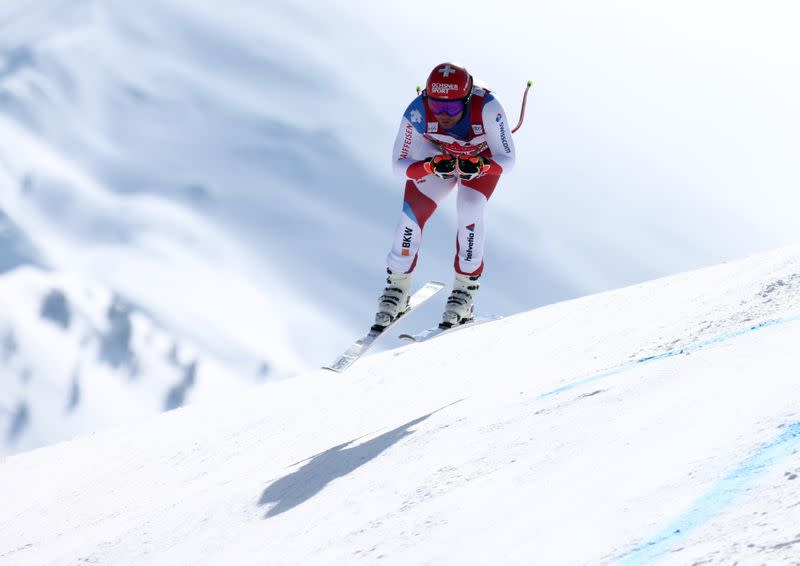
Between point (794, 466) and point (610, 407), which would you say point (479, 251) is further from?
point (794, 466)

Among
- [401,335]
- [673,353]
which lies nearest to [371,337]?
[401,335]

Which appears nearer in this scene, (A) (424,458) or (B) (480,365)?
(A) (424,458)

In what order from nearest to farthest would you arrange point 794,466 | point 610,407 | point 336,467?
point 794,466 → point 610,407 → point 336,467

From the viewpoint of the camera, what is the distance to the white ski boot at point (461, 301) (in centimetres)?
1059

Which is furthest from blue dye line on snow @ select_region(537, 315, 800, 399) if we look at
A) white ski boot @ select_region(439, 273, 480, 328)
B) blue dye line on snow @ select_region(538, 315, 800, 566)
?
white ski boot @ select_region(439, 273, 480, 328)

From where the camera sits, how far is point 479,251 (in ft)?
35.3

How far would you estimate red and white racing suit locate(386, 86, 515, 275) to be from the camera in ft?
33.4

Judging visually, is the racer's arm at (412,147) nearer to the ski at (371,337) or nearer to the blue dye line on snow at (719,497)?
the ski at (371,337)

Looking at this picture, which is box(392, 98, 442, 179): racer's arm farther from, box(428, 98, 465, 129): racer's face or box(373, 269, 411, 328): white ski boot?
box(373, 269, 411, 328): white ski boot

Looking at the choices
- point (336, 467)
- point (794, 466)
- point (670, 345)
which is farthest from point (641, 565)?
point (670, 345)

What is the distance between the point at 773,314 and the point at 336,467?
3.62 metres

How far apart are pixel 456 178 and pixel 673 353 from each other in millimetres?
4020

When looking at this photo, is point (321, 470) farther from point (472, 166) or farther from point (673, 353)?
point (472, 166)

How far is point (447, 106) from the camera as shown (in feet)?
32.8
